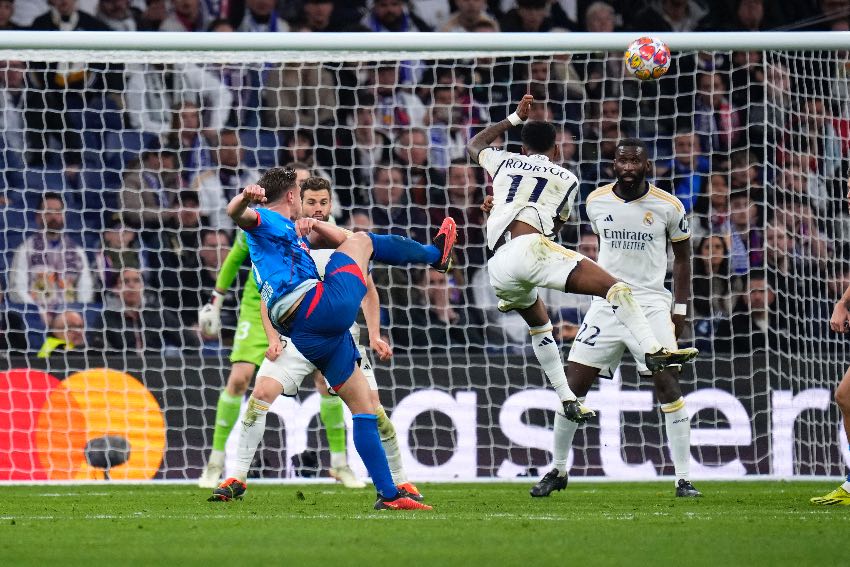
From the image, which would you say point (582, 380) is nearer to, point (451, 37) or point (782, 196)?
point (451, 37)

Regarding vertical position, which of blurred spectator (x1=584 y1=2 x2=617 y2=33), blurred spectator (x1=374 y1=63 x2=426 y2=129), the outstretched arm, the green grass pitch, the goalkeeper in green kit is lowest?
the green grass pitch

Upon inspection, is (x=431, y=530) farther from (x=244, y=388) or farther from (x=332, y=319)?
(x=244, y=388)

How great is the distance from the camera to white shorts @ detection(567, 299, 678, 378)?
8688mm

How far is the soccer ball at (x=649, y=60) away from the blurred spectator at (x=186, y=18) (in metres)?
6.72

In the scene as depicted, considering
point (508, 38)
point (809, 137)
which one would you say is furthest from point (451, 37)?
point (809, 137)

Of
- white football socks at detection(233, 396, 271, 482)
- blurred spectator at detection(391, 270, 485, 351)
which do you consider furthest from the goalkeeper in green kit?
blurred spectator at detection(391, 270, 485, 351)

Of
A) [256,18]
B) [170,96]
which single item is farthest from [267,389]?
[256,18]

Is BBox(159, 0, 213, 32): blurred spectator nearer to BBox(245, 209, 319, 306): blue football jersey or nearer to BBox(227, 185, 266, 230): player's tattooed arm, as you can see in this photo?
BBox(245, 209, 319, 306): blue football jersey

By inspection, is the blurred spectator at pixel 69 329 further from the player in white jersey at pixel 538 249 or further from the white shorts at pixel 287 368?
the player in white jersey at pixel 538 249

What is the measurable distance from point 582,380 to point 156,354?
15.0 feet

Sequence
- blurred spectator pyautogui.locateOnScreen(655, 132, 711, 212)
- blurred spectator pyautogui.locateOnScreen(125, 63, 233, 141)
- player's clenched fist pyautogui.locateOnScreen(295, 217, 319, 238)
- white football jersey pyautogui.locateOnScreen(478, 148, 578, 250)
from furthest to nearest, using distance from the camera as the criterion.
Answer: blurred spectator pyautogui.locateOnScreen(125, 63, 233, 141) → blurred spectator pyautogui.locateOnScreen(655, 132, 711, 212) → white football jersey pyautogui.locateOnScreen(478, 148, 578, 250) → player's clenched fist pyautogui.locateOnScreen(295, 217, 319, 238)

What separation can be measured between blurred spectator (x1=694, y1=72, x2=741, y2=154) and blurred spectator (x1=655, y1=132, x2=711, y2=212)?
13 cm

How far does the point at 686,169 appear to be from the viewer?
40.6 feet

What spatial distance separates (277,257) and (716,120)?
6.83 meters
